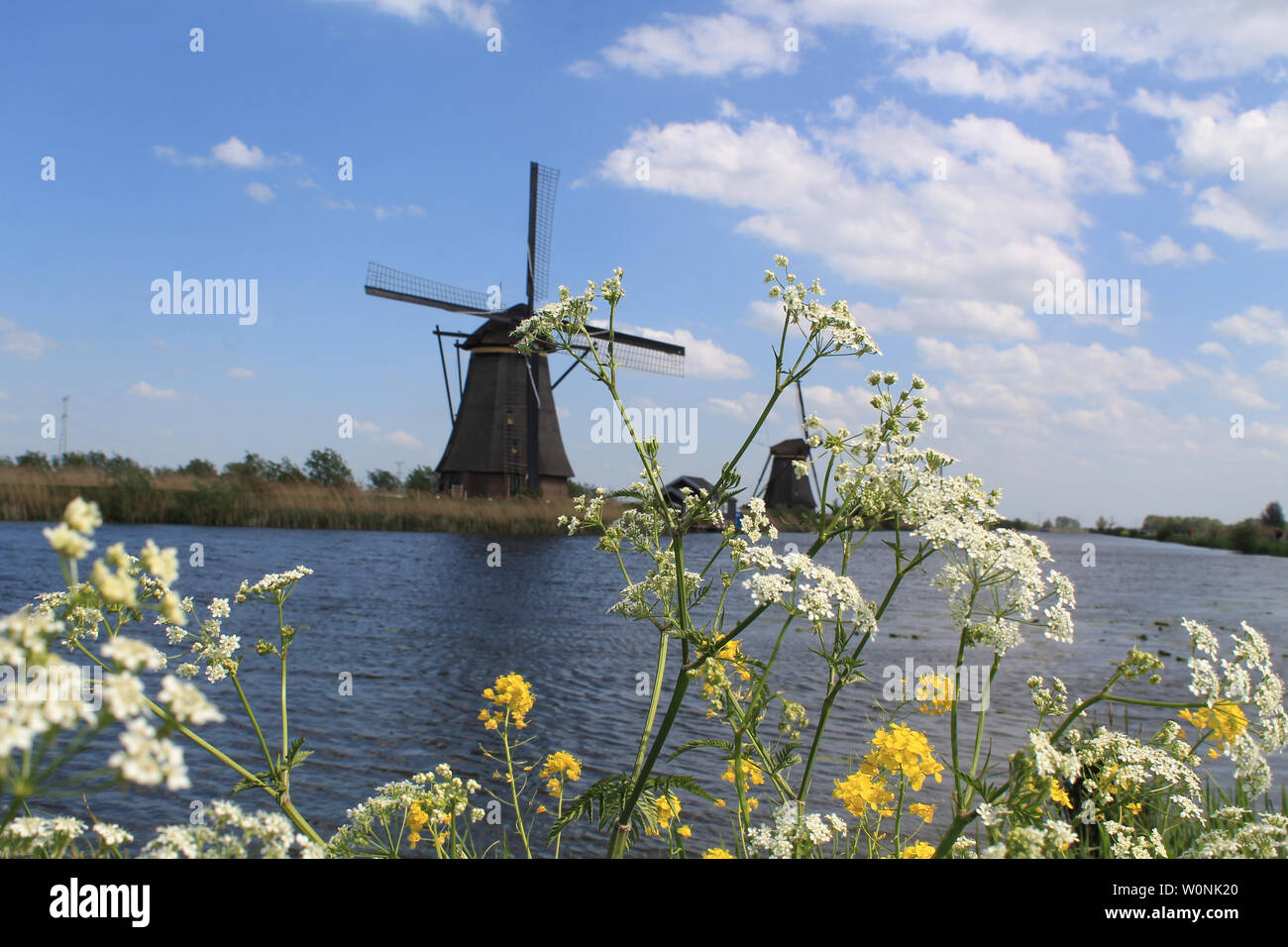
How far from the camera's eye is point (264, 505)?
3422 cm

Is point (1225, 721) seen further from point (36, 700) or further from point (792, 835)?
point (36, 700)

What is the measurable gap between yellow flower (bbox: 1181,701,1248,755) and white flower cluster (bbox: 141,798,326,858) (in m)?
1.96

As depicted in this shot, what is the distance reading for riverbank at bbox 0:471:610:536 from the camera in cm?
Result: 2916

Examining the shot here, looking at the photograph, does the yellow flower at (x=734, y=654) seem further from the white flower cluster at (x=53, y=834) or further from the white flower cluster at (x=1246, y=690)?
the white flower cluster at (x=53, y=834)

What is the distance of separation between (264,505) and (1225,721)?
36118 millimetres

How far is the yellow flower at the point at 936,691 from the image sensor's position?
290cm

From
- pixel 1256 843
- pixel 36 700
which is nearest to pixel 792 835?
pixel 1256 843

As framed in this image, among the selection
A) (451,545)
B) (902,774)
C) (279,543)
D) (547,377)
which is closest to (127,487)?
(279,543)

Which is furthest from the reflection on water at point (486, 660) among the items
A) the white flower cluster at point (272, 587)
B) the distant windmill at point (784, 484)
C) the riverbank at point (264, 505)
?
the distant windmill at point (784, 484)

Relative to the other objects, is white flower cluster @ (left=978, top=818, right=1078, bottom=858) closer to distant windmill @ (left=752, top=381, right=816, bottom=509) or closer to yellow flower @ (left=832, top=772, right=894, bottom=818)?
yellow flower @ (left=832, top=772, right=894, bottom=818)

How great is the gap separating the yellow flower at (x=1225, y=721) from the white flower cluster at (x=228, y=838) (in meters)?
1.96

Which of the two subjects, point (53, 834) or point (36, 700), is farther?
point (53, 834)
